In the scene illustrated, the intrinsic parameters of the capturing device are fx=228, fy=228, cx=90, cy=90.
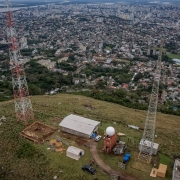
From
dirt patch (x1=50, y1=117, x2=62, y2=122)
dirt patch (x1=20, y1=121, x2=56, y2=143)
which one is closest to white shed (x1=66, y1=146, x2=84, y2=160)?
dirt patch (x1=20, y1=121, x2=56, y2=143)

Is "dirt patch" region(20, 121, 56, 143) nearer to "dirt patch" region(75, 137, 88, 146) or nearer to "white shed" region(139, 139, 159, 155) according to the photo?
"dirt patch" region(75, 137, 88, 146)

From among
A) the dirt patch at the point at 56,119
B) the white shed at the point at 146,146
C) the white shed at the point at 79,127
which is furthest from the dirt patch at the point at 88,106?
the white shed at the point at 146,146

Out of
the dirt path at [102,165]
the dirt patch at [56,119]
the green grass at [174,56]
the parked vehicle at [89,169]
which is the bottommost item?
the green grass at [174,56]

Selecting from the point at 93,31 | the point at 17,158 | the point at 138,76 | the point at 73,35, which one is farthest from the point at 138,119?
the point at 93,31

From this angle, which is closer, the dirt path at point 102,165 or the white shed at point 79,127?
the dirt path at point 102,165

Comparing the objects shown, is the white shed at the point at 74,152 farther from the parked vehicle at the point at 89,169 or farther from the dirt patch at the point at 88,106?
the dirt patch at the point at 88,106

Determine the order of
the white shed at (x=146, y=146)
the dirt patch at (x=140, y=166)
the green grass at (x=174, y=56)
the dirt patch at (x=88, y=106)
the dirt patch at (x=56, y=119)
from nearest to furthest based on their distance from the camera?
the dirt patch at (x=140, y=166) < the white shed at (x=146, y=146) < the dirt patch at (x=56, y=119) < the dirt patch at (x=88, y=106) < the green grass at (x=174, y=56)
